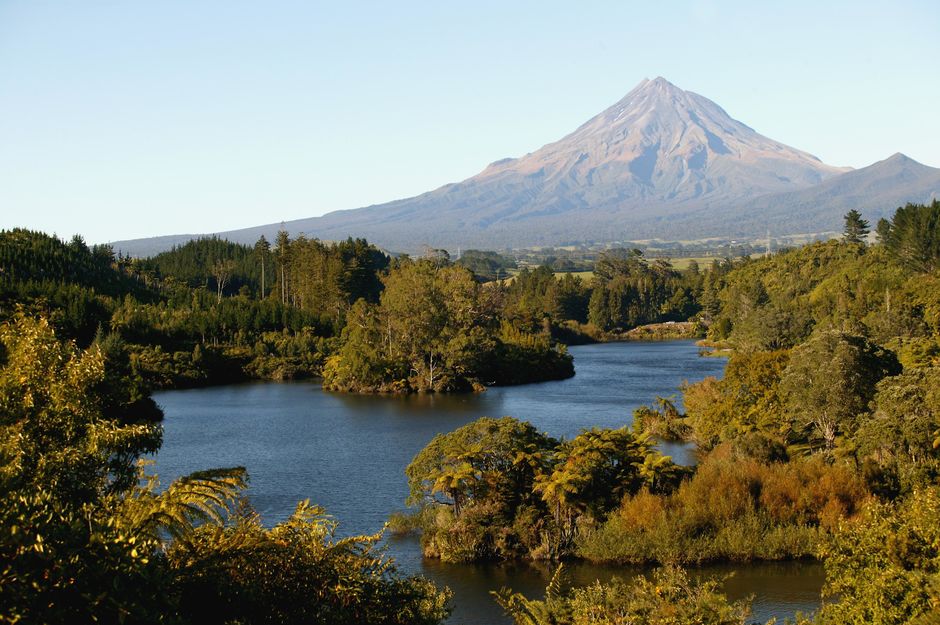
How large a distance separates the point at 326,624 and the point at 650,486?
11.7 meters

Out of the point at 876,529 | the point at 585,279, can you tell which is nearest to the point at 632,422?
the point at 876,529

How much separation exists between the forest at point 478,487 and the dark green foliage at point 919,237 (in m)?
6.65

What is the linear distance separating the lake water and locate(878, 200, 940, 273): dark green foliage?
1384cm

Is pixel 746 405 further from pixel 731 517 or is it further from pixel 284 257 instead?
pixel 284 257

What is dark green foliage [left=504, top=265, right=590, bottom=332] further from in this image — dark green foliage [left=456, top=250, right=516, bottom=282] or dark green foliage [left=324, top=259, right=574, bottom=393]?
dark green foliage [left=324, top=259, right=574, bottom=393]

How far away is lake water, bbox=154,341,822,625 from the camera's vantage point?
17.4 metres

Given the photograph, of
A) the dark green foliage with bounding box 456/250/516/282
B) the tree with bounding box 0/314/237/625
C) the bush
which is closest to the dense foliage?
the tree with bounding box 0/314/237/625

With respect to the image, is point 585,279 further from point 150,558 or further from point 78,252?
point 150,558

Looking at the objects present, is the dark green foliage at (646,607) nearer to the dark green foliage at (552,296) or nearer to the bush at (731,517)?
the bush at (731,517)

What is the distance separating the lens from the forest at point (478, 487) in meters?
8.17

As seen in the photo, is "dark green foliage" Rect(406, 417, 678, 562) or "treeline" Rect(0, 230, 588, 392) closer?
"dark green foliage" Rect(406, 417, 678, 562)

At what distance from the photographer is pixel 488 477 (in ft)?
62.5

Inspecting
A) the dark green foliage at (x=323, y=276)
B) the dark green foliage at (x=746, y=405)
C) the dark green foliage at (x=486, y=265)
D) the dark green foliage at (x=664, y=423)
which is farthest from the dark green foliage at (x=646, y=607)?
the dark green foliage at (x=486, y=265)

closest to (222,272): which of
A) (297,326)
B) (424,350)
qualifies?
(297,326)
